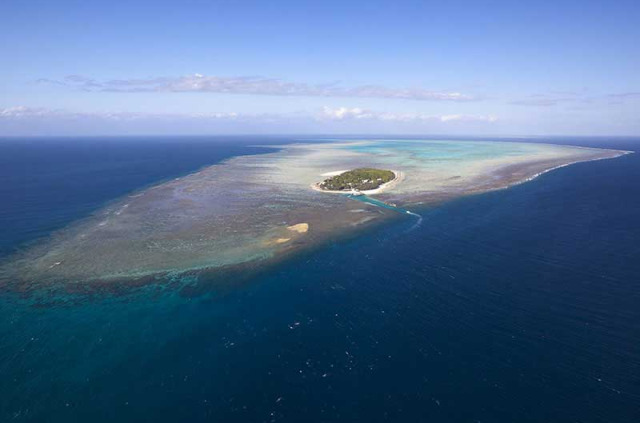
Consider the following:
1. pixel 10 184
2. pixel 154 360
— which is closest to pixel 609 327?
pixel 154 360

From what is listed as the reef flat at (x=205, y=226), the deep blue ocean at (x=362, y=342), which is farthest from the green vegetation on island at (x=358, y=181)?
the deep blue ocean at (x=362, y=342)

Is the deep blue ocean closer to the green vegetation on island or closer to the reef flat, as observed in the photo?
the reef flat

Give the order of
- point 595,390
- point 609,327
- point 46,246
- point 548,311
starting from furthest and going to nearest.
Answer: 1. point 46,246
2. point 548,311
3. point 609,327
4. point 595,390

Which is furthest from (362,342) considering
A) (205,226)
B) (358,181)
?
(358,181)

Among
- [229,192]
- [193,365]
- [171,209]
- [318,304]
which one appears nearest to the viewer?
[193,365]

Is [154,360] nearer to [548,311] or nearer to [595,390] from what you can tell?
[595,390]

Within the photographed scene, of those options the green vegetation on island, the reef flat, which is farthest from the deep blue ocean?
the green vegetation on island
